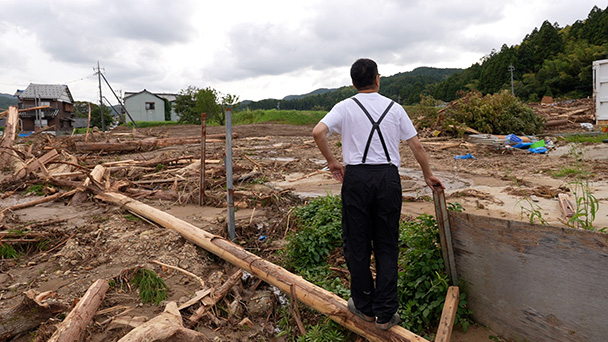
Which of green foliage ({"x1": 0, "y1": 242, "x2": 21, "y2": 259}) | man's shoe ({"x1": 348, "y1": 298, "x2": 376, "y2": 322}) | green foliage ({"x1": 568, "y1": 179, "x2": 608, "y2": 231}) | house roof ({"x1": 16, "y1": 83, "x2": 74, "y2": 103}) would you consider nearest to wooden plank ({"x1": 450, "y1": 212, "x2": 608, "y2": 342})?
green foliage ({"x1": 568, "y1": 179, "x2": 608, "y2": 231})

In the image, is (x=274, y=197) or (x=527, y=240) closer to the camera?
(x=527, y=240)

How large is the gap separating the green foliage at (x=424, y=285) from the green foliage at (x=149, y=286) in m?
2.27

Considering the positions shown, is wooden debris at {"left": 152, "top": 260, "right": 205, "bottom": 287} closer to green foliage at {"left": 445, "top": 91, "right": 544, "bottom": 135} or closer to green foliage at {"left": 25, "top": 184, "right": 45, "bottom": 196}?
green foliage at {"left": 25, "top": 184, "right": 45, "bottom": 196}

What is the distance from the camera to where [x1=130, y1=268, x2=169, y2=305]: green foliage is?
3.80m

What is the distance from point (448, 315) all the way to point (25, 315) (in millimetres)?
3382

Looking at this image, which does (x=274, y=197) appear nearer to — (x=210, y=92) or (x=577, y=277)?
(x=577, y=277)

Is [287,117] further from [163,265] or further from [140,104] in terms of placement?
[140,104]

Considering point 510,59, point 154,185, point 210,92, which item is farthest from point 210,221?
point 510,59

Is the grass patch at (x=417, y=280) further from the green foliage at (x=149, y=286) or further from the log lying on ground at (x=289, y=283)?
the green foliage at (x=149, y=286)

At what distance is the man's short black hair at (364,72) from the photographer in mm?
2807

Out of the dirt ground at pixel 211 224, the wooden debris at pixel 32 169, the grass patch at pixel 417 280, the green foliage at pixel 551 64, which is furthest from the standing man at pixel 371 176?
the green foliage at pixel 551 64

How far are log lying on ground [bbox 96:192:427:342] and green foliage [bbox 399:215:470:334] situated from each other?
427 millimetres

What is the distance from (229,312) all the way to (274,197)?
3.11 m

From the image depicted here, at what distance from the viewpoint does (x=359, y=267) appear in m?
2.87
